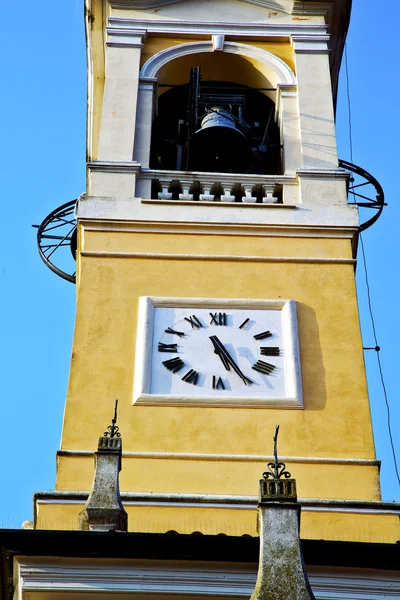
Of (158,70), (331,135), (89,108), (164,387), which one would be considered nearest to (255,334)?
(164,387)

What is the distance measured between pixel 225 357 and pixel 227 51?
610 centimetres

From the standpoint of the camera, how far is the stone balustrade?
16.9 metres

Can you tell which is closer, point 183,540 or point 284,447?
point 183,540

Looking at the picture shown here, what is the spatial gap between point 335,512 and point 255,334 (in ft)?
8.21

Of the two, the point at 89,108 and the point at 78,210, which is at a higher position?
the point at 89,108

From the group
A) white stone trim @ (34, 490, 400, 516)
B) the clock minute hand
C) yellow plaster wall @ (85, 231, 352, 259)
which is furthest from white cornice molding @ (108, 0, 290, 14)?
white stone trim @ (34, 490, 400, 516)

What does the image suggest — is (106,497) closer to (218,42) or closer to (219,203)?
(219,203)

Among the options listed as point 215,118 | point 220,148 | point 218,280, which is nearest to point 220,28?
point 215,118

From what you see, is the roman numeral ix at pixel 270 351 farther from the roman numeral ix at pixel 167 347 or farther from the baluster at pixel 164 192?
the baluster at pixel 164 192

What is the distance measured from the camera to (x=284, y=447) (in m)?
13.8

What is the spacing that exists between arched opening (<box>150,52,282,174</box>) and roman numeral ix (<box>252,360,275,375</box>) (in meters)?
3.92

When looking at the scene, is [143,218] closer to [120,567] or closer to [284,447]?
[284,447]

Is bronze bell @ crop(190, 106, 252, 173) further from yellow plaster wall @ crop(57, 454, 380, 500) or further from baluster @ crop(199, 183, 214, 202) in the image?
yellow plaster wall @ crop(57, 454, 380, 500)

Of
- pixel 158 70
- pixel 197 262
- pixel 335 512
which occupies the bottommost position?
pixel 335 512
